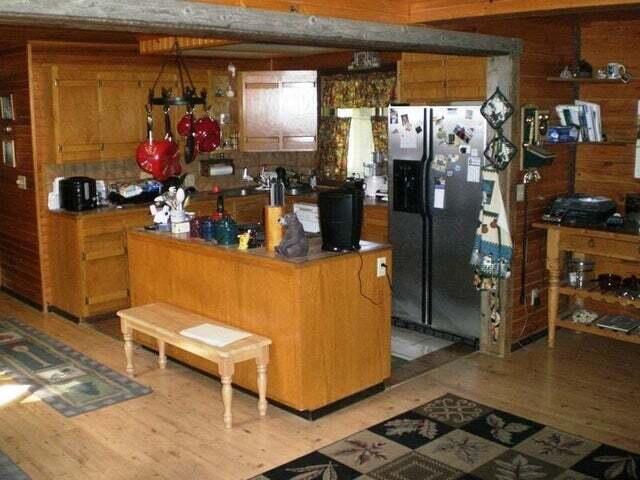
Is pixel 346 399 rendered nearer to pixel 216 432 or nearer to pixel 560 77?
pixel 216 432

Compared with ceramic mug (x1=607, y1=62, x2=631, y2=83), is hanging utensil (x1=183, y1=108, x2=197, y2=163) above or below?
below

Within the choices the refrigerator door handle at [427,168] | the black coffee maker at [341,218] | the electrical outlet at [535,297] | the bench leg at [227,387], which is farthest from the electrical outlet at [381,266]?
the electrical outlet at [535,297]

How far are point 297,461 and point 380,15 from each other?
8.09 ft

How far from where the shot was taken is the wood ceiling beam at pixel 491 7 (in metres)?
3.80

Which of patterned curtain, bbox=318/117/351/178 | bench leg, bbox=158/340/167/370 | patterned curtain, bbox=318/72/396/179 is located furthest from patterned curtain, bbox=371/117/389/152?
bench leg, bbox=158/340/167/370

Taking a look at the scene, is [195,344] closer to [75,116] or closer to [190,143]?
[190,143]

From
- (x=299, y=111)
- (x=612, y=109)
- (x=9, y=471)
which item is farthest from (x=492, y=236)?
(x=9, y=471)

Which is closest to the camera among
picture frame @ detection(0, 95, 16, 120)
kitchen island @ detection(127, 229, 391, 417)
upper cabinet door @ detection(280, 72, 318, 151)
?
kitchen island @ detection(127, 229, 391, 417)

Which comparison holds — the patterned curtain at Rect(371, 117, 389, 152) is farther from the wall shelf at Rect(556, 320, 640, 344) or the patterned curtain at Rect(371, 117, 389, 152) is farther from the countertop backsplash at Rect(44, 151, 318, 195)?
the wall shelf at Rect(556, 320, 640, 344)

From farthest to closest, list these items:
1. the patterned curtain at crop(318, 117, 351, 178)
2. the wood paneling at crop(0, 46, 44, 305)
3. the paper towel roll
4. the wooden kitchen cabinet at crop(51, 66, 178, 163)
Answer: the paper towel roll → the patterned curtain at crop(318, 117, 351, 178) → the wood paneling at crop(0, 46, 44, 305) → the wooden kitchen cabinet at crop(51, 66, 178, 163)

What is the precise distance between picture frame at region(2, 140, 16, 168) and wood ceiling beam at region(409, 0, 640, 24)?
168 inches

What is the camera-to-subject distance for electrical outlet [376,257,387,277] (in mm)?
4554

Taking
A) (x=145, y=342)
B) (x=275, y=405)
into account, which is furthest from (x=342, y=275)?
(x=145, y=342)

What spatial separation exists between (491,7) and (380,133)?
2835 mm
